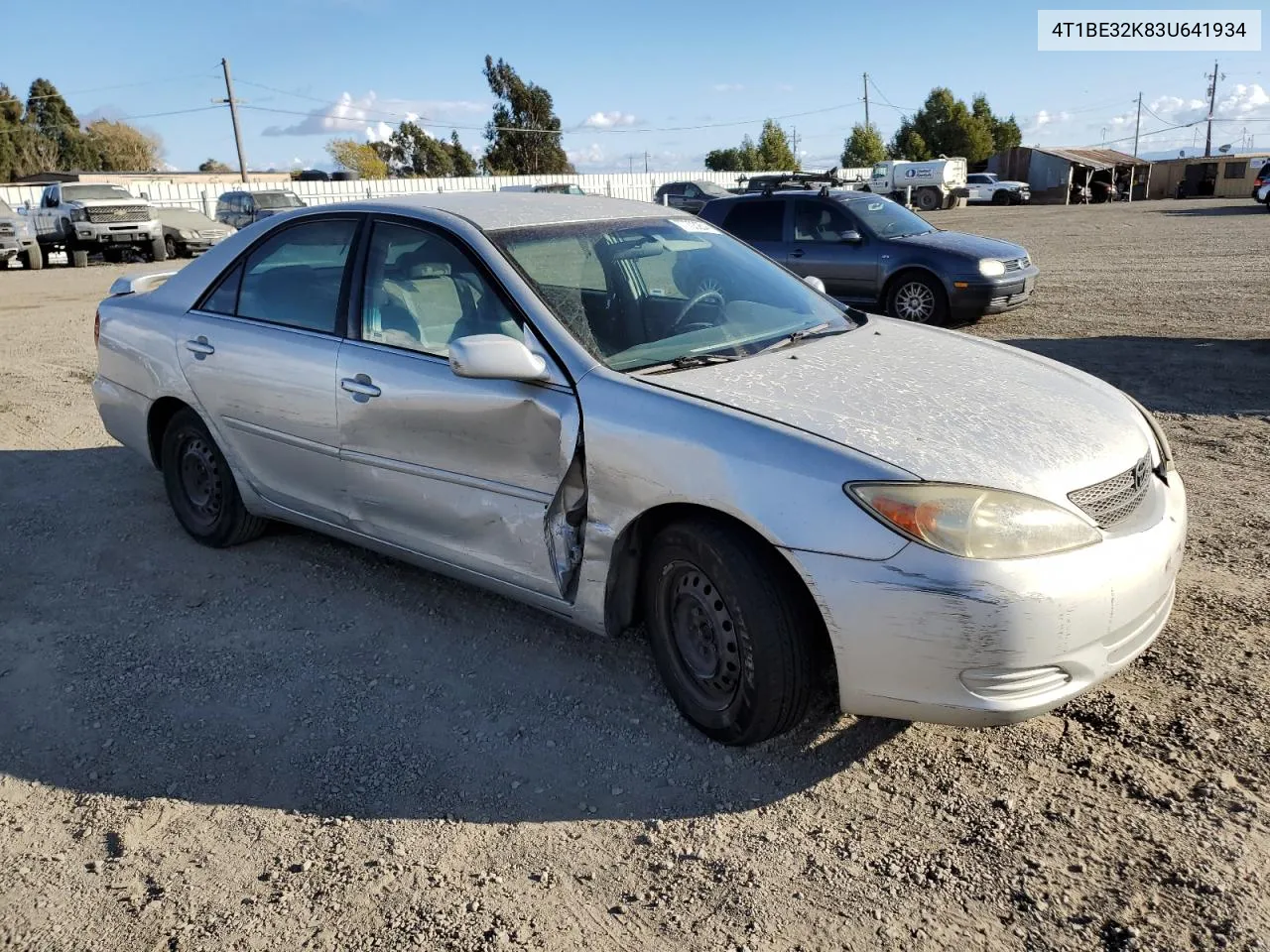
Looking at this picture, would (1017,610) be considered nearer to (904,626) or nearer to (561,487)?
(904,626)

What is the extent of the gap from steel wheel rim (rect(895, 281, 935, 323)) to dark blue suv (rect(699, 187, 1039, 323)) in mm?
11

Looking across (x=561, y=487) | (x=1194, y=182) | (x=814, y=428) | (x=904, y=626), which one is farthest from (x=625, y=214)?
(x=1194, y=182)

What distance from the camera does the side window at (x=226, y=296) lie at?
4.54 m

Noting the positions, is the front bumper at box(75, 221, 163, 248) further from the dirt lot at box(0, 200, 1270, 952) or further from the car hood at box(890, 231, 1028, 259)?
the dirt lot at box(0, 200, 1270, 952)

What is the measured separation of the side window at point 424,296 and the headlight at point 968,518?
4.69 feet

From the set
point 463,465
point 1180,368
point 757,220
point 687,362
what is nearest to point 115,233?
point 757,220

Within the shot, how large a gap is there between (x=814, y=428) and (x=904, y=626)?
60cm

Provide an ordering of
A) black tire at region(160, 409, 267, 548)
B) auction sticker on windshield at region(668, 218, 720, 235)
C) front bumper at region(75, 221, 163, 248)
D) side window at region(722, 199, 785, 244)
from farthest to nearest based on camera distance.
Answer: front bumper at region(75, 221, 163, 248) < side window at region(722, 199, 785, 244) < black tire at region(160, 409, 267, 548) < auction sticker on windshield at region(668, 218, 720, 235)

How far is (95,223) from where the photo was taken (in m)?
23.9

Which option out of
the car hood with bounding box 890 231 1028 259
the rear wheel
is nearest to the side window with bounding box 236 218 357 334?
the car hood with bounding box 890 231 1028 259

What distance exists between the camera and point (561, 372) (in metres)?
3.22

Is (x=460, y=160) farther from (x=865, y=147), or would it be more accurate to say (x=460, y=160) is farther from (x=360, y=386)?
(x=360, y=386)

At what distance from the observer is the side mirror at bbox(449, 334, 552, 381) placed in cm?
313

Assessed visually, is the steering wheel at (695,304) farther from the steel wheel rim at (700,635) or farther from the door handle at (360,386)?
the door handle at (360,386)
